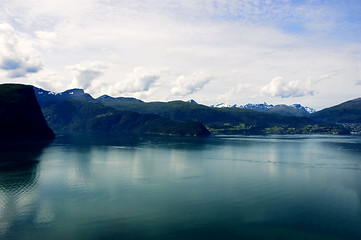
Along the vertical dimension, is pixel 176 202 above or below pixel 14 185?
below

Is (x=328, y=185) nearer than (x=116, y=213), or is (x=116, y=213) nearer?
(x=116, y=213)

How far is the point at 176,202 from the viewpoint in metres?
67.8

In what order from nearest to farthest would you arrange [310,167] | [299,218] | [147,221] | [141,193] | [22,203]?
[147,221]
[299,218]
[22,203]
[141,193]
[310,167]

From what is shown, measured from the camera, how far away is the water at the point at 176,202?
50875mm

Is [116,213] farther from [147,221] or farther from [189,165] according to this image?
[189,165]

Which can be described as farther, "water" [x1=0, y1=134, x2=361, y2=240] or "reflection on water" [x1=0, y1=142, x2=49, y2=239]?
"reflection on water" [x1=0, y1=142, x2=49, y2=239]

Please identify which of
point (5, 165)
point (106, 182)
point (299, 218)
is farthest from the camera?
point (5, 165)

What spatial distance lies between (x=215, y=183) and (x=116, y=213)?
39964 mm

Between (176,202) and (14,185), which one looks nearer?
(176,202)

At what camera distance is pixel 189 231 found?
50.7 metres

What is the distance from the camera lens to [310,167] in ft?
409

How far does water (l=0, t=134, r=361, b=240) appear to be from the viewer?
50875 millimetres

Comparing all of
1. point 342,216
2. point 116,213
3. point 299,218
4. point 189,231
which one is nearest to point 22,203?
point 116,213

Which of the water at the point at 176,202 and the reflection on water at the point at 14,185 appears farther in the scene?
the reflection on water at the point at 14,185
